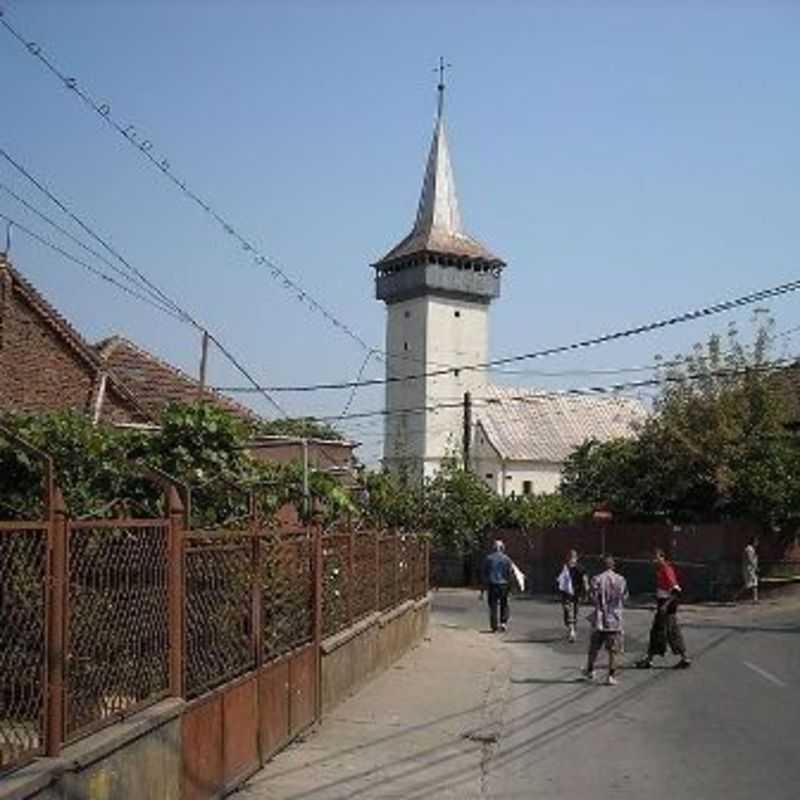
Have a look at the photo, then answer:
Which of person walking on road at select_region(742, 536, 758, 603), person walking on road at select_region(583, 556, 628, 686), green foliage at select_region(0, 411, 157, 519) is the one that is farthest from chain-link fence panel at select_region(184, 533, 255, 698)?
person walking on road at select_region(742, 536, 758, 603)

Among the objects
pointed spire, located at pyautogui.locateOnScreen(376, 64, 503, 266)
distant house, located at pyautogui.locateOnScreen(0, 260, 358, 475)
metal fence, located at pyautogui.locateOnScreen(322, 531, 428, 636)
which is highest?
pointed spire, located at pyautogui.locateOnScreen(376, 64, 503, 266)

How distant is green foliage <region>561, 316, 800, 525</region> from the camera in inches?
1345

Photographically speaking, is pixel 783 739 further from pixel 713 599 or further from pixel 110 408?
pixel 713 599

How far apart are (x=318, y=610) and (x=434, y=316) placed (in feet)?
222

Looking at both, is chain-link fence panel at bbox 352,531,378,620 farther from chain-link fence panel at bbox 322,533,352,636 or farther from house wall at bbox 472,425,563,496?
house wall at bbox 472,425,563,496

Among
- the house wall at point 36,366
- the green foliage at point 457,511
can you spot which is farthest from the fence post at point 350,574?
the green foliage at point 457,511

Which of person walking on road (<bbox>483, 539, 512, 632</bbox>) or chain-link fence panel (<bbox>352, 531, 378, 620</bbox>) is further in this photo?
person walking on road (<bbox>483, 539, 512, 632</bbox>)

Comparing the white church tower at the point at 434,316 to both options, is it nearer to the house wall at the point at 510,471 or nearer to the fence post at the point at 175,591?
the house wall at the point at 510,471

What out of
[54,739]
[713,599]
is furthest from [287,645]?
[713,599]

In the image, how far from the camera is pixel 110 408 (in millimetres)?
22281

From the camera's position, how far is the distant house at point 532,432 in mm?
76562

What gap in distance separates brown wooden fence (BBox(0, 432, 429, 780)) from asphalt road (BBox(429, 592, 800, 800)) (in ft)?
5.77

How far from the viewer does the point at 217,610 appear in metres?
9.32

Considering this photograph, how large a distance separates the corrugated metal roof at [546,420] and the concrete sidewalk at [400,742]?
192 feet
